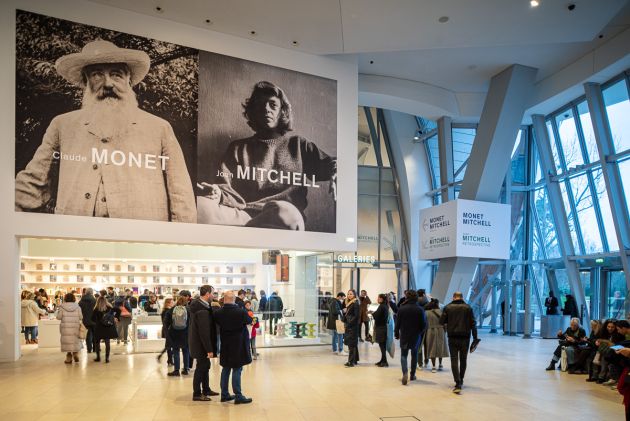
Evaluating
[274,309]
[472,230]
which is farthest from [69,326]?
[472,230]

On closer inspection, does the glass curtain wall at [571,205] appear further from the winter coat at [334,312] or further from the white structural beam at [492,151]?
the winter coat at [334,312]

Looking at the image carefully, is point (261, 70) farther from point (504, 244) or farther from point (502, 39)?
point (504, 244)

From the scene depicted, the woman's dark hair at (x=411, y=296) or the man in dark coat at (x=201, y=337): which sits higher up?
Result: the woman's dark hair at (x=411, y=296)

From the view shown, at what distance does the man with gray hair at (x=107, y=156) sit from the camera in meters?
10.1

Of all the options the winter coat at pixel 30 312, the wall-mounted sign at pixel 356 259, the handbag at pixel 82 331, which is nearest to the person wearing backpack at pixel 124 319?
the handbag at pixel 82 331

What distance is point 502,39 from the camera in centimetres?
1194

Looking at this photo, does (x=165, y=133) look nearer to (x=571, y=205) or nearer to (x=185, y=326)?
(x=185, y=326)

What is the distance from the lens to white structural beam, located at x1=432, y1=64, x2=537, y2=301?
47.2ft

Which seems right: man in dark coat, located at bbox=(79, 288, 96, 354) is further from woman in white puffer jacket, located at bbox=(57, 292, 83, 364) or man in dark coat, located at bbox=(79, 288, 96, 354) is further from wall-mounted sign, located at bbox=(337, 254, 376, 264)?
wall-mounted sign, located at bbox=(337, 254, 376, 264)

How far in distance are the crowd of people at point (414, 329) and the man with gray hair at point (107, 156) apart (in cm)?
422

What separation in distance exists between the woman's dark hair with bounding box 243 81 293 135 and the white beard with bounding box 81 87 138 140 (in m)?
2.61

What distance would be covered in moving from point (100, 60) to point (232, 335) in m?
7.22

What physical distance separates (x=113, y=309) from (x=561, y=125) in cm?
1429

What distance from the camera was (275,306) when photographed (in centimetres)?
1303
